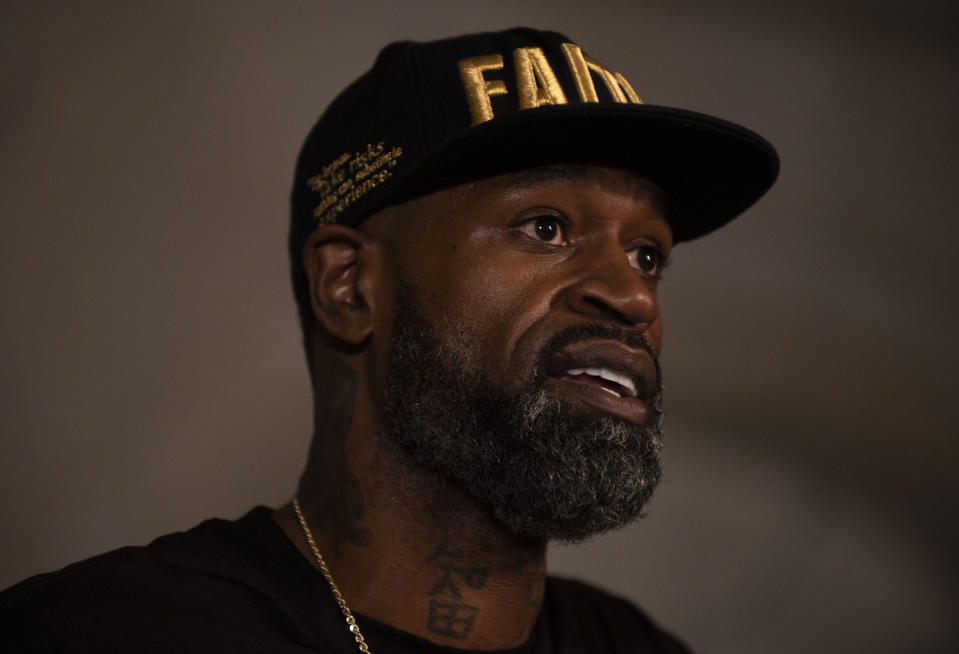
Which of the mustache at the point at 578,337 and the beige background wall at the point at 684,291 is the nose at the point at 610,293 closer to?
the mustache at the point at 578,337

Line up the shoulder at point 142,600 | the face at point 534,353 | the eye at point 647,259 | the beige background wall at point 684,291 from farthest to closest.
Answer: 1. the beige background wall at point 684,291
2. the eye at point 647,259
3. the face at point 534,353
4. the shoulder at point 142,600

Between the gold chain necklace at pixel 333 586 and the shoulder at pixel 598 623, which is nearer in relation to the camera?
the gold chain necklace at pixel 333 586

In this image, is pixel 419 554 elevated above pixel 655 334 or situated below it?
below

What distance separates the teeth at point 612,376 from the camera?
4.87ft

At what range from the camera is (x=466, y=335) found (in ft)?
4.99

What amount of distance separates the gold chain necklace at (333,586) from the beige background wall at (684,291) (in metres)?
1.01

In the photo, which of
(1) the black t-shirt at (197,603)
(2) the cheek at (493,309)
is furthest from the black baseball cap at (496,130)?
(1) the black t-shirt at (197,603)

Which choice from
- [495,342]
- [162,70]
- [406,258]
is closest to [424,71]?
[406,258]

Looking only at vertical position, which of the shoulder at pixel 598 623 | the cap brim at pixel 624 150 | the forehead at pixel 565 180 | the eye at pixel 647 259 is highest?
the cap brim at pixel 624 150

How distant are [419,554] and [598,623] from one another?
23.7 inches

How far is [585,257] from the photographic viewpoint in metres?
1.56

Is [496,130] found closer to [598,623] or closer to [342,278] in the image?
Result: [342,278]

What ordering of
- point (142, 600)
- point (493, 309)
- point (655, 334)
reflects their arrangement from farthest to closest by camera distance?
point (655, 334), point (493, 309), point (142, 600)

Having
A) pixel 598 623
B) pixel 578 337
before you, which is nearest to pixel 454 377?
pixel 578 337
